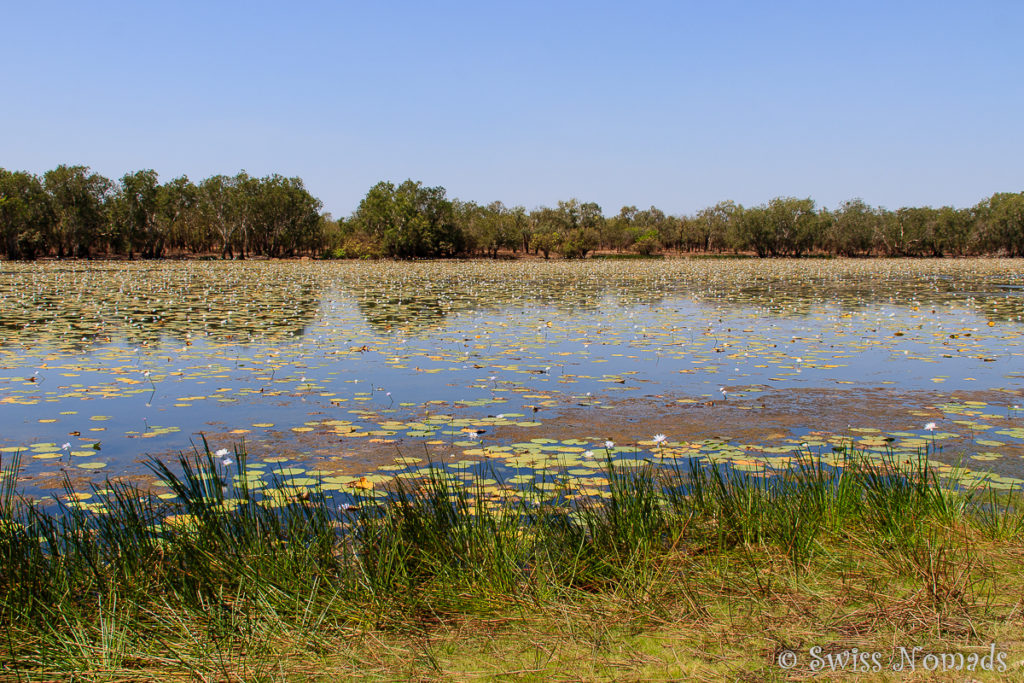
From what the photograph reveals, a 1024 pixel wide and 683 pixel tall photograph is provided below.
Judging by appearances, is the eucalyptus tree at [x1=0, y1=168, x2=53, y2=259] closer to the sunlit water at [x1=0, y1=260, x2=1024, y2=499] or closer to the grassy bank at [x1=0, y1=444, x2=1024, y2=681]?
the sunlit water at [x1=0, y1=260, x2=1024, y2=499]

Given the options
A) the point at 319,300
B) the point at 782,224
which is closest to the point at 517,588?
the point at 319,300

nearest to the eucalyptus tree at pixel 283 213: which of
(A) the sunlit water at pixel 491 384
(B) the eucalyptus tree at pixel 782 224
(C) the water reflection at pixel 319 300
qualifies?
(C) the water reflection at pixel 319 300

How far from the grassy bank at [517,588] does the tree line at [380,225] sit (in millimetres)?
53724

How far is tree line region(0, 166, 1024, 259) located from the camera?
2073 inches

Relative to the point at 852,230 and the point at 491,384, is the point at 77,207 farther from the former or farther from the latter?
the point at 852,230

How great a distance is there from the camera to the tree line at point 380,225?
52.7 m

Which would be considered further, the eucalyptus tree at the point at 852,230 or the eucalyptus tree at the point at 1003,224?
the eucalyptus tree at the point at 852,230

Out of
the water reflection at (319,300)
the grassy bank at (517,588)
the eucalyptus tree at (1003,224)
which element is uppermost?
the eucalyptus tree at (1003,224)

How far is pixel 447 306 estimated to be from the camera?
1948 cm

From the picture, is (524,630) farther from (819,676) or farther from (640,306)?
(640,306)

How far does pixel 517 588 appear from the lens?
10.9ft

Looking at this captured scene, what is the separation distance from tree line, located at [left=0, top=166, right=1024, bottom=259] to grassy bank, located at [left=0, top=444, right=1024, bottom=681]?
53.7m

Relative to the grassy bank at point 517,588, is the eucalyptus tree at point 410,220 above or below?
above

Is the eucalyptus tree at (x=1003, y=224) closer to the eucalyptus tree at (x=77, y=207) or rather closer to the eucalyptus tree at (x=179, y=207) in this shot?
the eucalyptus tree at (x=179, y=207)
